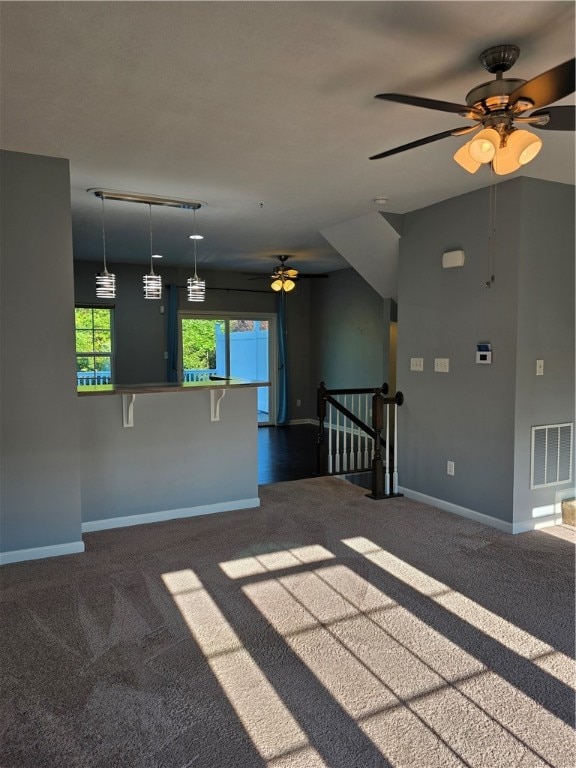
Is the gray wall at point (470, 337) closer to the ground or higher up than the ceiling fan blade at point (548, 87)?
closer to the ground

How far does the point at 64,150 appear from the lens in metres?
3.40

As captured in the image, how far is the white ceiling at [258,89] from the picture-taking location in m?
2.02

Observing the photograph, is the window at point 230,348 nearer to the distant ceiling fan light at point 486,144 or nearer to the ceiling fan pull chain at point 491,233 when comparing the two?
the ceiling fan pull chain at point 491,233

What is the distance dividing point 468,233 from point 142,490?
3330 millimetres

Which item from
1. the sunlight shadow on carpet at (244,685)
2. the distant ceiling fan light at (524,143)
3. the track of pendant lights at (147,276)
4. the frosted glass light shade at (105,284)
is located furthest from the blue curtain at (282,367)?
the distant ceiling fan light at (524,143)

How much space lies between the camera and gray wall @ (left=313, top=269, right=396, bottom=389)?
8367 millimetres

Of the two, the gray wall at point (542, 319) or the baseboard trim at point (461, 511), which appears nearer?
the gray wall at point (542, 319)

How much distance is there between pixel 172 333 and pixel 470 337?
5266 mm

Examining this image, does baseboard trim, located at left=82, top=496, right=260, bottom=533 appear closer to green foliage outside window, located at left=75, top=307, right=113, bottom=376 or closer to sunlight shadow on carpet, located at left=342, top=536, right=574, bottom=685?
sunlight shadow on carpet, located at left=342, top=536, right=574, bottom=685

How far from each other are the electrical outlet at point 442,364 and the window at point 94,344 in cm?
520

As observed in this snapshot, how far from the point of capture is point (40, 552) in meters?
3.66

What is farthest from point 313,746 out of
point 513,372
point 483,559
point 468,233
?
point 468,233

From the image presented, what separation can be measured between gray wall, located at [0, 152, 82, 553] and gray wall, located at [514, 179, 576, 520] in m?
3.21

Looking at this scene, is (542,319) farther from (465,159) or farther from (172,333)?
(172,333)
